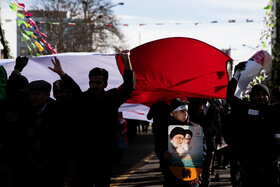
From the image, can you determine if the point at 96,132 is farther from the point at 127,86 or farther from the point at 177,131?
the point at 177,131

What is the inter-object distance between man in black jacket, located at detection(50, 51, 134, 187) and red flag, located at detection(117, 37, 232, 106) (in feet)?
5.37

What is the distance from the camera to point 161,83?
24.1ft

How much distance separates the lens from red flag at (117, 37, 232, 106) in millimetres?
6934

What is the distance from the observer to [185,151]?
5.39 m

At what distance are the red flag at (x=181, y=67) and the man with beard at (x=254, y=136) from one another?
845 mm

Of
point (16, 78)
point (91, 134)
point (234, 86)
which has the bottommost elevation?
point (91, 134)

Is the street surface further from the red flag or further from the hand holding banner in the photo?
the hand holding banner

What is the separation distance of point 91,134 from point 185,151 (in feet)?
3.44

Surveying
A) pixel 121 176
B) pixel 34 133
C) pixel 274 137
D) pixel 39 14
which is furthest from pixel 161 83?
pixel 39 14

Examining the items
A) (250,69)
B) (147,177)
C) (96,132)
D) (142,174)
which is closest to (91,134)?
(96,132)

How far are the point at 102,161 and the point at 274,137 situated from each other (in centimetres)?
218

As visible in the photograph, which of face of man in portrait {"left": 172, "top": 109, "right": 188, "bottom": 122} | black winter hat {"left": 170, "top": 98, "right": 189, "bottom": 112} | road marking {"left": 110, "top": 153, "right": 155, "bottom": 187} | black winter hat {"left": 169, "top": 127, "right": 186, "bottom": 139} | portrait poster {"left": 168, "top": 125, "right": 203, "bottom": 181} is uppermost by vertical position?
black winter hat {"left": 170, "top": 98, "right": 189, "bottom": 112}

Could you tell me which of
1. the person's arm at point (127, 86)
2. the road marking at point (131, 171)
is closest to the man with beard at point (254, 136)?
the person's arm at point (127, 86)

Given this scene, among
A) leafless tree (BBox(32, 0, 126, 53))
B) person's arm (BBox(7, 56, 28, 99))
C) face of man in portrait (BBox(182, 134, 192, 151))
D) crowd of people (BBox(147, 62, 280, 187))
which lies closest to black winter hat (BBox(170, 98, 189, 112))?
crowd of people (BBox(147, 62, 280, 187))
